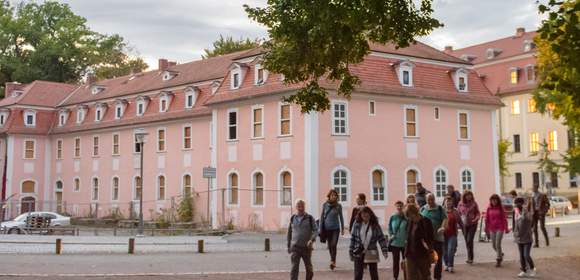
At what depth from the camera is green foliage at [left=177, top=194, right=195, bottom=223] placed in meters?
41.1

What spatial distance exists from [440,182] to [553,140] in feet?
98.6

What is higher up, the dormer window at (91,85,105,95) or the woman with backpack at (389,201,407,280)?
the dormer window at (91,85,105,95)

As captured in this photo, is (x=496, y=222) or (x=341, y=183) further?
(x=341, y=183)

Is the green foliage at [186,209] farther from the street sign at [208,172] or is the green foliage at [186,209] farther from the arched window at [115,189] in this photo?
the street sign at [208,172]

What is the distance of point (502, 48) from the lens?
70375 mm

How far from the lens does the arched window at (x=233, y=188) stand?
117 feet

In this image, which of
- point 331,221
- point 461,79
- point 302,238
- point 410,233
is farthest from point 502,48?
point 410,233

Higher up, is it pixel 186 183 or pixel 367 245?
Answer: pixel 186 183

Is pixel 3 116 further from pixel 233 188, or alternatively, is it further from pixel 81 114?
pixel 233 188

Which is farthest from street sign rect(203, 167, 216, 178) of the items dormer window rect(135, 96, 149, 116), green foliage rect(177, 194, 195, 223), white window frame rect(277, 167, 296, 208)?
dormer window rect(135, 96, 149, 116)

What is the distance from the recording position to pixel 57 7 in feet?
240

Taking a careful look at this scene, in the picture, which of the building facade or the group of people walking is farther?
the building facade

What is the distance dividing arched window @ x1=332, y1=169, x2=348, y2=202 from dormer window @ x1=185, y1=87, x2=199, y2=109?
14.4 meters

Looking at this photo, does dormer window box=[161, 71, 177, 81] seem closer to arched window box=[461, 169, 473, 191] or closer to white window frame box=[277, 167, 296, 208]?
white window frame box=[277, 167, 296, 208]
